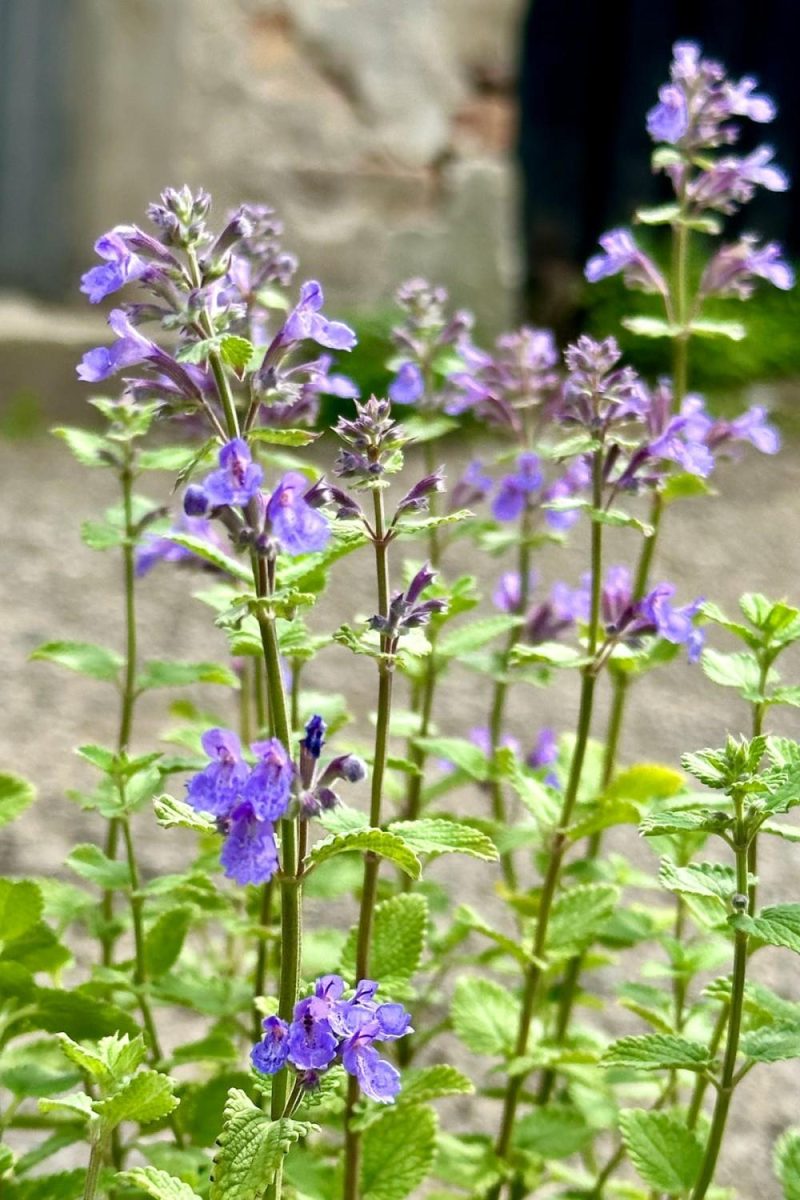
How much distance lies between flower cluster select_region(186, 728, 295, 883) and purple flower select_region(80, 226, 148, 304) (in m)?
0.36

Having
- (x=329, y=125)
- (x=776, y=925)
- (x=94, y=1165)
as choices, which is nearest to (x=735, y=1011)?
(x=776, y=925)

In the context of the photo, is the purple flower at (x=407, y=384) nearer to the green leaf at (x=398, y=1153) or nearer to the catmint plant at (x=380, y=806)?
the catmint plant at (x=380, y=806)

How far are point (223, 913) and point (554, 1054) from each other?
15.4 inches

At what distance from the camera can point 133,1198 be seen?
159 cm

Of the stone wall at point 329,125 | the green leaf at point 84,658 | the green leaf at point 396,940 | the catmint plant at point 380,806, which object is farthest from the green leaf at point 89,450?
the stone wall at point 329,125

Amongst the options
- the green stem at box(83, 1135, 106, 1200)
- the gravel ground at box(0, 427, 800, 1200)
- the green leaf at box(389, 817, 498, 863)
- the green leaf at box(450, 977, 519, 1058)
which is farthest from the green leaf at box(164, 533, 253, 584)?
the gravel ground at box(0, 427, 800, 1200)

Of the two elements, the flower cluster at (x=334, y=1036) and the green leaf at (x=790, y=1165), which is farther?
the green leaf at (x=790, y=1165)

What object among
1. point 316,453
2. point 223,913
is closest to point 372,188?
point 316,453

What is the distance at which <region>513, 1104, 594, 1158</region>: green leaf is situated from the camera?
176 centimetres

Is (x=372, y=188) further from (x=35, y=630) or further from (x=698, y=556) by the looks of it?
(x=35, y=630)

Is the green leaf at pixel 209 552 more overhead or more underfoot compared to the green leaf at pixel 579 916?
more overhead

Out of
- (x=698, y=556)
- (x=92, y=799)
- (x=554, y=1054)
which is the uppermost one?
(x=698, y=556)

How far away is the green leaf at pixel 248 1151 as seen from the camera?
1.13 m

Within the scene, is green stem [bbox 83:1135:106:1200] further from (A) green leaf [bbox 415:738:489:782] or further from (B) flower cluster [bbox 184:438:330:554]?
(A) green leaf [bbox 415:738:489:782]
